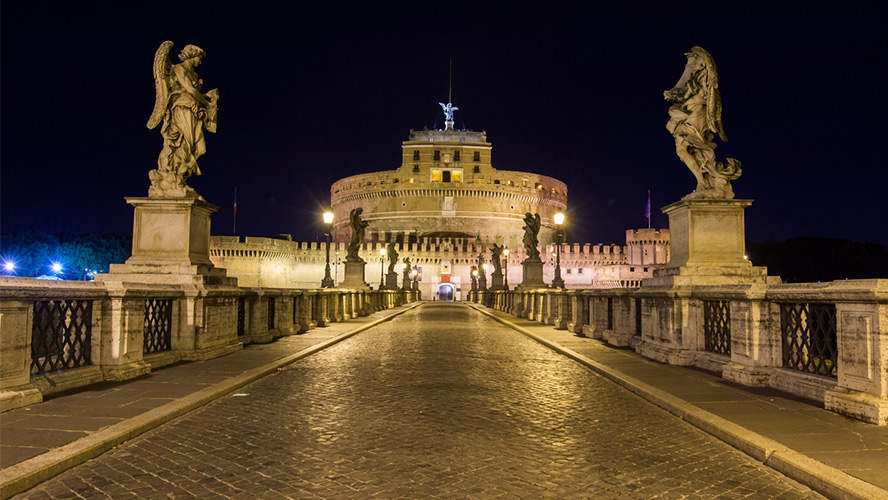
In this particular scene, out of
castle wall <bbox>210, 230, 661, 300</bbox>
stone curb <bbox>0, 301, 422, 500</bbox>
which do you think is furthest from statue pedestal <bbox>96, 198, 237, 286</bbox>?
castle wall <bbox>210, 230, 661, 300</bbox>

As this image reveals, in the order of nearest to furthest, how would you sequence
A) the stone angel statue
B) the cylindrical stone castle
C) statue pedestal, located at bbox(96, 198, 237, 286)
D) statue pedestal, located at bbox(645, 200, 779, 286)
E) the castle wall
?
statue pedestal, located at bbox(645, 200, 779, 286), statue pedestal, located at bbox(96, 198, 237, 286), the stone angel statue, the castle wall, the cylindrical stone castle

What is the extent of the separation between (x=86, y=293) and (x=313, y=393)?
256 cm

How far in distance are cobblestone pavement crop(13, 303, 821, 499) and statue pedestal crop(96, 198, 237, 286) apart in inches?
97.0

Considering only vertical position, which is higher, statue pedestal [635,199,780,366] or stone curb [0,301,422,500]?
statue pedestal [635,199,780,366]

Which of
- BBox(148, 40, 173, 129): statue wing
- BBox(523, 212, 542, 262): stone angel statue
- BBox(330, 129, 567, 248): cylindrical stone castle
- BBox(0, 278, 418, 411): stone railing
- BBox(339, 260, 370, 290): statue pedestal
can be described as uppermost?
BBox(330, 129, 567, 248): cylindrical stone castle

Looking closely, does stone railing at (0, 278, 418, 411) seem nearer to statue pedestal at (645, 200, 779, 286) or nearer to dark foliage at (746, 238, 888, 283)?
statue pedestal at (645, 200, 779, 286)

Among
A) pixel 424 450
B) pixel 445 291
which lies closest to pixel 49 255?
pixel 445 291

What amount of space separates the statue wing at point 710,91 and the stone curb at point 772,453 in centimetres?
432

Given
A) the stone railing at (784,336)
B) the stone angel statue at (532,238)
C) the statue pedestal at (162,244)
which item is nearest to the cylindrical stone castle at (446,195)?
the stone angel statue at (532,238)

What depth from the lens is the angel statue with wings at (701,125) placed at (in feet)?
28.6

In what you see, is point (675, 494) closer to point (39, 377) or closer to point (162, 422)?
point (162, 422)

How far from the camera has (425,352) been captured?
11297mm

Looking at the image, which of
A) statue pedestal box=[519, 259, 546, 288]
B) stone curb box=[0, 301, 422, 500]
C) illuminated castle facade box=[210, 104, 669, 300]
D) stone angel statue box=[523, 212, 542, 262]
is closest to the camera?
stone curb box=[0, 301, 422, 500]

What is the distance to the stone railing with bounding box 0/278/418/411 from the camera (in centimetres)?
537
